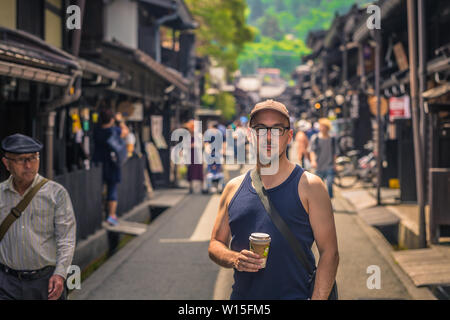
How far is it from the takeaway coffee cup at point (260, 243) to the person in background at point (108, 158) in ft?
27.5

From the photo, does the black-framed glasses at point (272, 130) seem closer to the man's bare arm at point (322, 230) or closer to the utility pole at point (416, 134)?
the man's bare arm at point (322, 230)

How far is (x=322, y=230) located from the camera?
300cm

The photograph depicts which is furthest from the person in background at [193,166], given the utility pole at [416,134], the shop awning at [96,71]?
the utility pole at [416,134]

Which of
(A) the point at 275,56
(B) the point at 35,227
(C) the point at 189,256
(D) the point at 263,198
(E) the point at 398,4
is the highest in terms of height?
(A) the point at 275,56

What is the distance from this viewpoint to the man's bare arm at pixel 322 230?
3.00 meters

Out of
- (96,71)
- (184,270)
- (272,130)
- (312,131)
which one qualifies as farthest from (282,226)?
(312,131)

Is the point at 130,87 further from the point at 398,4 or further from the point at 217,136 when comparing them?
the point at 398,4

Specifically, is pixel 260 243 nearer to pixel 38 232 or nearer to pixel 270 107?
pixel 270 107

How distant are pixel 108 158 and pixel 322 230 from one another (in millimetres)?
8574

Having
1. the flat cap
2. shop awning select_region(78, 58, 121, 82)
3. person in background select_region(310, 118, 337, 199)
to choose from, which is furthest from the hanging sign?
the flat cap

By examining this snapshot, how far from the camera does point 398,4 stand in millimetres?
15281

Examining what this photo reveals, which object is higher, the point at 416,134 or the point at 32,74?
the point at 32,74
